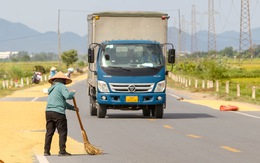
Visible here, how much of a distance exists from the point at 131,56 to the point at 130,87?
3.14 feet

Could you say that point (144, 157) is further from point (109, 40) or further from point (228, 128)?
point (109, 40)

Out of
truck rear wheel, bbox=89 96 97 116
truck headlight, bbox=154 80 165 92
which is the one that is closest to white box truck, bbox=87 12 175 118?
truck headlight, bbox=154 80 165 92

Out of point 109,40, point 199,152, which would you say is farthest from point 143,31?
point 199,152

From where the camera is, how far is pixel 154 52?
24.4 meters

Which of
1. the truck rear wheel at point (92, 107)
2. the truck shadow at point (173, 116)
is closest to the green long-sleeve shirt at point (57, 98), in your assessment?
the truck shadow at point (173, 116)

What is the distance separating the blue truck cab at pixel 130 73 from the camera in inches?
944

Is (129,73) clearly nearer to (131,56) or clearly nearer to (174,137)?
(131,56)

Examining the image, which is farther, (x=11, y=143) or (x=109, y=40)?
(x=109, y=40)

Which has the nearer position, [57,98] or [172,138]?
[57,98]

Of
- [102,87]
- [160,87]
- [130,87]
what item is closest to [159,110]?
[160,87]

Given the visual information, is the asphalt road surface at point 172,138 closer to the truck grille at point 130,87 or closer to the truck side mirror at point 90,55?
the truck grille at point 130,87

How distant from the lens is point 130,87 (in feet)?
78.9

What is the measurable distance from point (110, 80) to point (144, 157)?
10496mm

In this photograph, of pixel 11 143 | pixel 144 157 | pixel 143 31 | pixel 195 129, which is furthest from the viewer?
pixel 143 31
